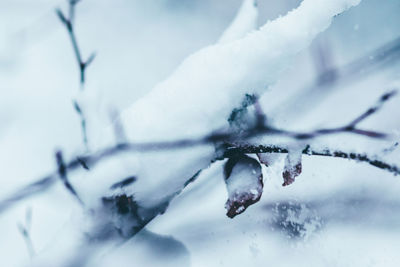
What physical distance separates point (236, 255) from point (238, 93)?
1.44 feet

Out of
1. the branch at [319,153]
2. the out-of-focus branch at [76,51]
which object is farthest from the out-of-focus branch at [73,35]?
the branch at [319,153]

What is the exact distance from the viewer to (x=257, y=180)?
525 millimetres

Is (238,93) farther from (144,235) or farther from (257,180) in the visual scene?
(144,235)

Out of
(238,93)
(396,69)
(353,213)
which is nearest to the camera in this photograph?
(238,93)

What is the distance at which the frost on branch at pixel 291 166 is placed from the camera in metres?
0.52

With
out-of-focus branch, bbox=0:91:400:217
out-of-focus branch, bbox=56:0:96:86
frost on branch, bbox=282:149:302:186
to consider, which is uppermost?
out-of-focus branch, bbox=56:0:96:86

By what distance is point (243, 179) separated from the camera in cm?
52

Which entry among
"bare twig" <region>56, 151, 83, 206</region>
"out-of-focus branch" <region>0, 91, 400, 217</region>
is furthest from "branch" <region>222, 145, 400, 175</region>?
"bare twig" <region>56, 151, 83, 206</region>

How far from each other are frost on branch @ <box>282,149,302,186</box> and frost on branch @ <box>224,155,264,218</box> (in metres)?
0.05

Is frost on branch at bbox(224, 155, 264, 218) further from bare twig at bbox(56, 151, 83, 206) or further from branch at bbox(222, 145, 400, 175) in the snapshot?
bare twig at bbox(56, 151, 83, 206)

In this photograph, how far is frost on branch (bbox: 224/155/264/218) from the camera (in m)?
0.52

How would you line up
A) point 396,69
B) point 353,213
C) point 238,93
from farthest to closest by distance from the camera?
point 353,213 < point 396,69 < point 238,93

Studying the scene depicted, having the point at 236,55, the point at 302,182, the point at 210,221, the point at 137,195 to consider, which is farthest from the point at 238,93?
the point at 210,221

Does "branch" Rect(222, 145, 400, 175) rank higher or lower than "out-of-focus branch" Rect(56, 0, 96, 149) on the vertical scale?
lower
